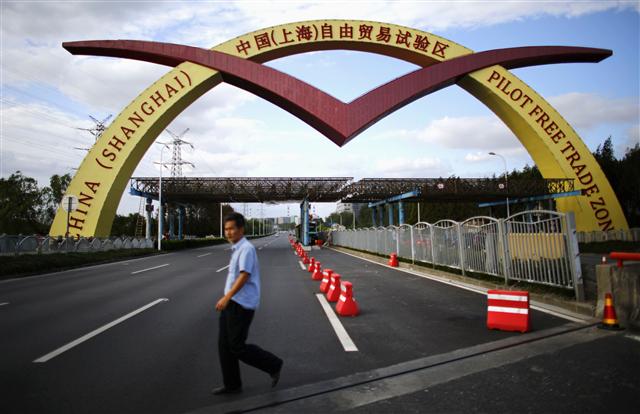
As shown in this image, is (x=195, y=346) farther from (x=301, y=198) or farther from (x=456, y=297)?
(x=301, y=198)

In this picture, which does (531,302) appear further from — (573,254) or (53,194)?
(53,194)

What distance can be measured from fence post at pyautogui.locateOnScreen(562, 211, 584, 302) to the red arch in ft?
78.2

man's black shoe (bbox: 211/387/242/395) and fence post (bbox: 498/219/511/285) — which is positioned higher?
fence post (bbox: 498/219/511/285)

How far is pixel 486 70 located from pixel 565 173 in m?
11.1

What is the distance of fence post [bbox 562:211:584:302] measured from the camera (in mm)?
7340

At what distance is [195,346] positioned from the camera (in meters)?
5.20

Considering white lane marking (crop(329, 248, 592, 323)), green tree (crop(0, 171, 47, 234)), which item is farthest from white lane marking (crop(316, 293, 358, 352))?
green tree (crop(0, 171, 47, 234))

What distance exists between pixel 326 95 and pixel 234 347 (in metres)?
29.4

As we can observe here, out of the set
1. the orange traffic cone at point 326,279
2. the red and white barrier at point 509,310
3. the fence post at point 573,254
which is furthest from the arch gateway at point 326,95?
the red and white barrier at point 509,310

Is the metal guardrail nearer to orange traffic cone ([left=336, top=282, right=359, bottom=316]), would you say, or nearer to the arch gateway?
the arch gateway

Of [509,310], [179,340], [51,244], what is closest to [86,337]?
[179,340]

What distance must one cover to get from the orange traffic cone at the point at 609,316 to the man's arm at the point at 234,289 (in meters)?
5.60

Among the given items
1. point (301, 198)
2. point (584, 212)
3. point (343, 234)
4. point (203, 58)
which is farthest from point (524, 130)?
point (203, 58)

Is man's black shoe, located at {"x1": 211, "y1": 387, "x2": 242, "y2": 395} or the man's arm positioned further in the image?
man's black shoe, located at {"x1": 211, "y1": 387, "x2": 242, "y2": 395}
